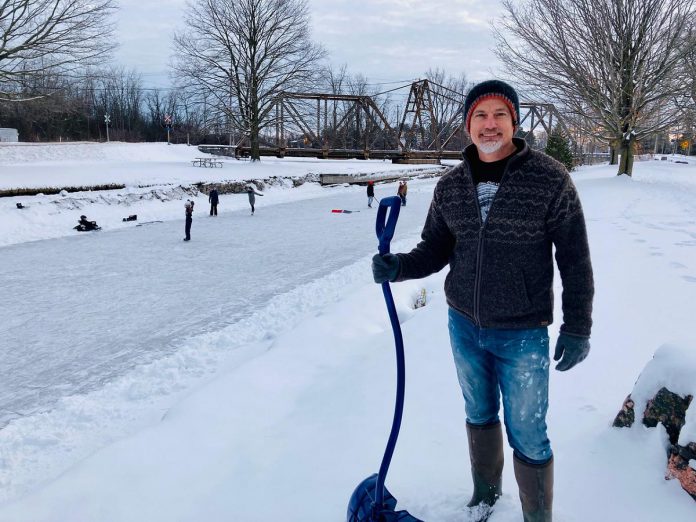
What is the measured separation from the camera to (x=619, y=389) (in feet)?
10.7

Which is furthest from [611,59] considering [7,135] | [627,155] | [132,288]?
[7,135]

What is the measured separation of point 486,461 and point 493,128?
144 cm

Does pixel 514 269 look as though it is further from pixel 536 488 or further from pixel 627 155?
pixel 627 155

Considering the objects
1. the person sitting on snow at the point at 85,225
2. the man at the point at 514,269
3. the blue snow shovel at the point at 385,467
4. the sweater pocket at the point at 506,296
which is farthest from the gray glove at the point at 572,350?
the person sitting on snow at the point at 85,225

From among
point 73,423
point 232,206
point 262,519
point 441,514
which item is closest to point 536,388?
point 441,514

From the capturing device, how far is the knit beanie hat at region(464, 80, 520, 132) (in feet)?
6.09

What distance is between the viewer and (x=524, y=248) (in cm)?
181

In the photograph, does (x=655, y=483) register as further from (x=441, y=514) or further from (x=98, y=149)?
(x=98, y=149)

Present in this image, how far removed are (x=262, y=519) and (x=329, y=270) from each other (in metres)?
7.15

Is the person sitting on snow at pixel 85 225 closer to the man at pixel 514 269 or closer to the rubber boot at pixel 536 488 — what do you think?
the man at pixel 514 269

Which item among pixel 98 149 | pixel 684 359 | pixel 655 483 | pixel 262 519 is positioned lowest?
pixel 262 519

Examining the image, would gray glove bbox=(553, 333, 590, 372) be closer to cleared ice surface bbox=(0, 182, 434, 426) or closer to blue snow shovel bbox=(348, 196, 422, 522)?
blue snow shovel bbox=(348, 196, 422, 522)

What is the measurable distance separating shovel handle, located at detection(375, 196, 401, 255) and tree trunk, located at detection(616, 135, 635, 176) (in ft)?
66.1

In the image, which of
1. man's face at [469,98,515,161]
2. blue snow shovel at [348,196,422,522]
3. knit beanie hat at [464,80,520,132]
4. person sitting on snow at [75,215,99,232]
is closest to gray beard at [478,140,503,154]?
man's face at [469,98,515,161]
